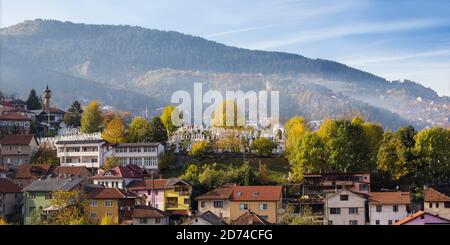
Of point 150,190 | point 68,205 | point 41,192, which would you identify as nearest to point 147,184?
point 150,190

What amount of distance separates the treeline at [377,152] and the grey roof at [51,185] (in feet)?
14.7

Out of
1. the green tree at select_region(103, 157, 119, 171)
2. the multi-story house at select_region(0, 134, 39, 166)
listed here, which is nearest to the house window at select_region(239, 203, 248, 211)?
the green tree at select_region(103, 157, 119, 171)

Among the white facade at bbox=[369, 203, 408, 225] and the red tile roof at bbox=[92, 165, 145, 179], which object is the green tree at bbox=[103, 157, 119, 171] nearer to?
the red tile roof at bbox=[92, 165, 145, 179]

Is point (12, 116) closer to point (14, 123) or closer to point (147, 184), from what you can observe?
point (14, 123)

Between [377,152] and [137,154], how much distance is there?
16.6 feet

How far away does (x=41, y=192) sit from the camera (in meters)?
9.25

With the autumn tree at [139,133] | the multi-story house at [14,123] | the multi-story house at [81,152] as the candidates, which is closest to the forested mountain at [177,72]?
the autumn tree at [139,133]

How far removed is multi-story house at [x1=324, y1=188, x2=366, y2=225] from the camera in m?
8.74

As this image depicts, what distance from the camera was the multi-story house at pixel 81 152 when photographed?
13.3 metres

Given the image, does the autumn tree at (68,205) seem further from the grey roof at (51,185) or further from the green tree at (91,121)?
the green tree at (91,121)

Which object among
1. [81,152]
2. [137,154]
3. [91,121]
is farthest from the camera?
[91,121]

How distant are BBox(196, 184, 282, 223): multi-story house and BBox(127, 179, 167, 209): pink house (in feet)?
2.80

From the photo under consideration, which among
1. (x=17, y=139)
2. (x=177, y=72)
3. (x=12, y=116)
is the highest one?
(x=177, y=72)
